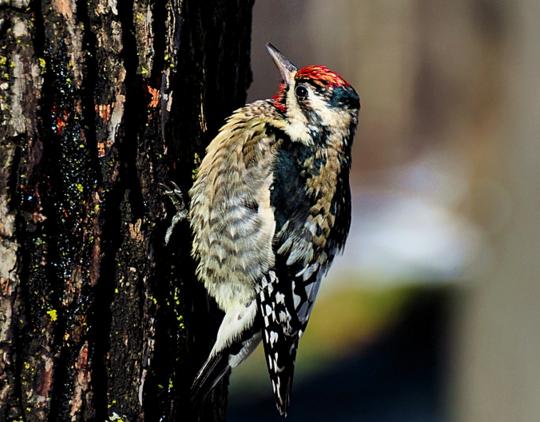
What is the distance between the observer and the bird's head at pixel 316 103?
354cm

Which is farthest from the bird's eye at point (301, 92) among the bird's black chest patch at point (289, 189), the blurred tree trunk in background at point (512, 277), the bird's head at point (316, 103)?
the blurred tree trunk in background at point (512, 277)

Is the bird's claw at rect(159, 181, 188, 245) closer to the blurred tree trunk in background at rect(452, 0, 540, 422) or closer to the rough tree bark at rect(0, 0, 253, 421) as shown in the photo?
the rough tree bark at rect(0, 0, 253, 421)

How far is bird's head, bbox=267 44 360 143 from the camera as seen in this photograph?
3545mm

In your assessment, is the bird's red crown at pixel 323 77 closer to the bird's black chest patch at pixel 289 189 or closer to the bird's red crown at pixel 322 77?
the bird's red crown at pixel 322 77

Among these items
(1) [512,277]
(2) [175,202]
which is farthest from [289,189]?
(1) [512,277]

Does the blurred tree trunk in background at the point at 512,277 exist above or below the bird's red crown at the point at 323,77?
below

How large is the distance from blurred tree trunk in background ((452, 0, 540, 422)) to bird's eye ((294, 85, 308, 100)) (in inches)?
87.6

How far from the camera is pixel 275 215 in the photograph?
3.38 meters

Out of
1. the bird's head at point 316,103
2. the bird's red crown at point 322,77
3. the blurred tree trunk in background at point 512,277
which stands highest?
the bird's red crown at point 322,77

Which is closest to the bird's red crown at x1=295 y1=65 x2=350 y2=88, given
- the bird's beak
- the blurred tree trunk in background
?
the bird's beak

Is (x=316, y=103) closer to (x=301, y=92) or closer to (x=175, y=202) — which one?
(x=301, y=92)

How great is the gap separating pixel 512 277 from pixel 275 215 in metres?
2.87

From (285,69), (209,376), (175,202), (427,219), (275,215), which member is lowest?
(427,219)

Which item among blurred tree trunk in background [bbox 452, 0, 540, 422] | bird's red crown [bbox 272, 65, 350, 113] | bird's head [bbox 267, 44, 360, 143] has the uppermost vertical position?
bird's red crown [bbox 272, 65, 350, 113]
